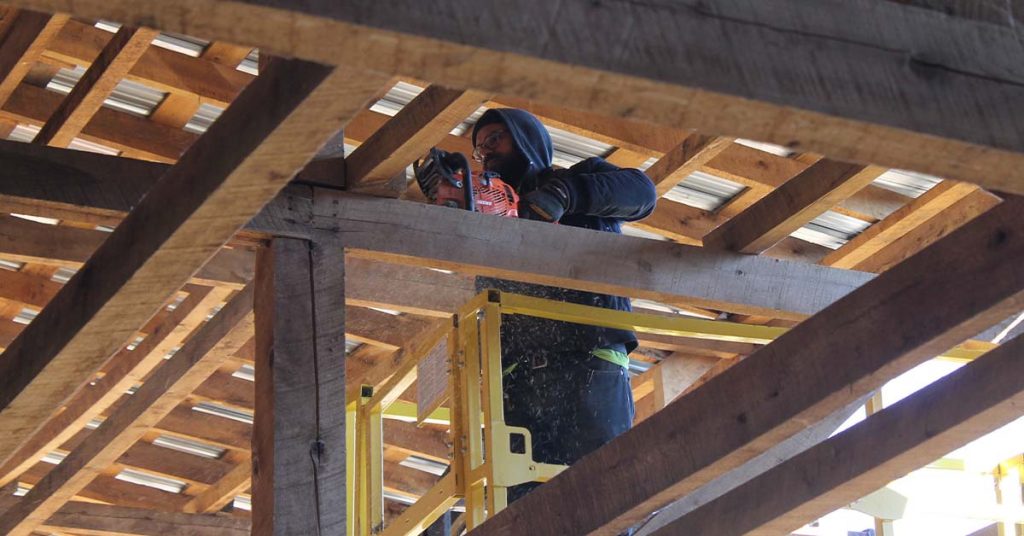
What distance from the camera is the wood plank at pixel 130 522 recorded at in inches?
303

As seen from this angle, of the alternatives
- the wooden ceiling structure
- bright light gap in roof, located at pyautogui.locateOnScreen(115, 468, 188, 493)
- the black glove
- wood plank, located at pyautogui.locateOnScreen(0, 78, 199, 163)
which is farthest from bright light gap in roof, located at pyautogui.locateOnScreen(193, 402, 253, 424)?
the black glove

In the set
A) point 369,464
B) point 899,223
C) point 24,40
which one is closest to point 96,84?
point 24,40

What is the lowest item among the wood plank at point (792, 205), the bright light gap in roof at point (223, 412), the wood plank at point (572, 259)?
the wood plank at point (572, 259)

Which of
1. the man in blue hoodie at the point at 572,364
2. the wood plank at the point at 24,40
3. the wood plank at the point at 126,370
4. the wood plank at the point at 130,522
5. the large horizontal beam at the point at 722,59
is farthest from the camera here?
the wood plank at the point at 130,522

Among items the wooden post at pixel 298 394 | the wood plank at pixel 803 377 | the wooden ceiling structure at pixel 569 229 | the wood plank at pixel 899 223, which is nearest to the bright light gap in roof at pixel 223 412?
the wooden ceiling structure at pixel 569 229

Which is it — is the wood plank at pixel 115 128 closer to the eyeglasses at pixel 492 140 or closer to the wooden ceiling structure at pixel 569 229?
the wooden ceiling structure at pixel 569 229

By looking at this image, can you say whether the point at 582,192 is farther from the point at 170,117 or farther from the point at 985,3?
the point at 170,117

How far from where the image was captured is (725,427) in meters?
2.60

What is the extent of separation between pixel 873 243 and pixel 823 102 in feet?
16.1

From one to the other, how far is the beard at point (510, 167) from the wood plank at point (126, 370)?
1.64m

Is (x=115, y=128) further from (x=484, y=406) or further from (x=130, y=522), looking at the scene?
(x=484, y=406)

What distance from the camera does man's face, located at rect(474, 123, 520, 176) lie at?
462 cm

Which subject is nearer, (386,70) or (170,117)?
(386,70)

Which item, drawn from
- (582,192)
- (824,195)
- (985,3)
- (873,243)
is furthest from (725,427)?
(873,243)
